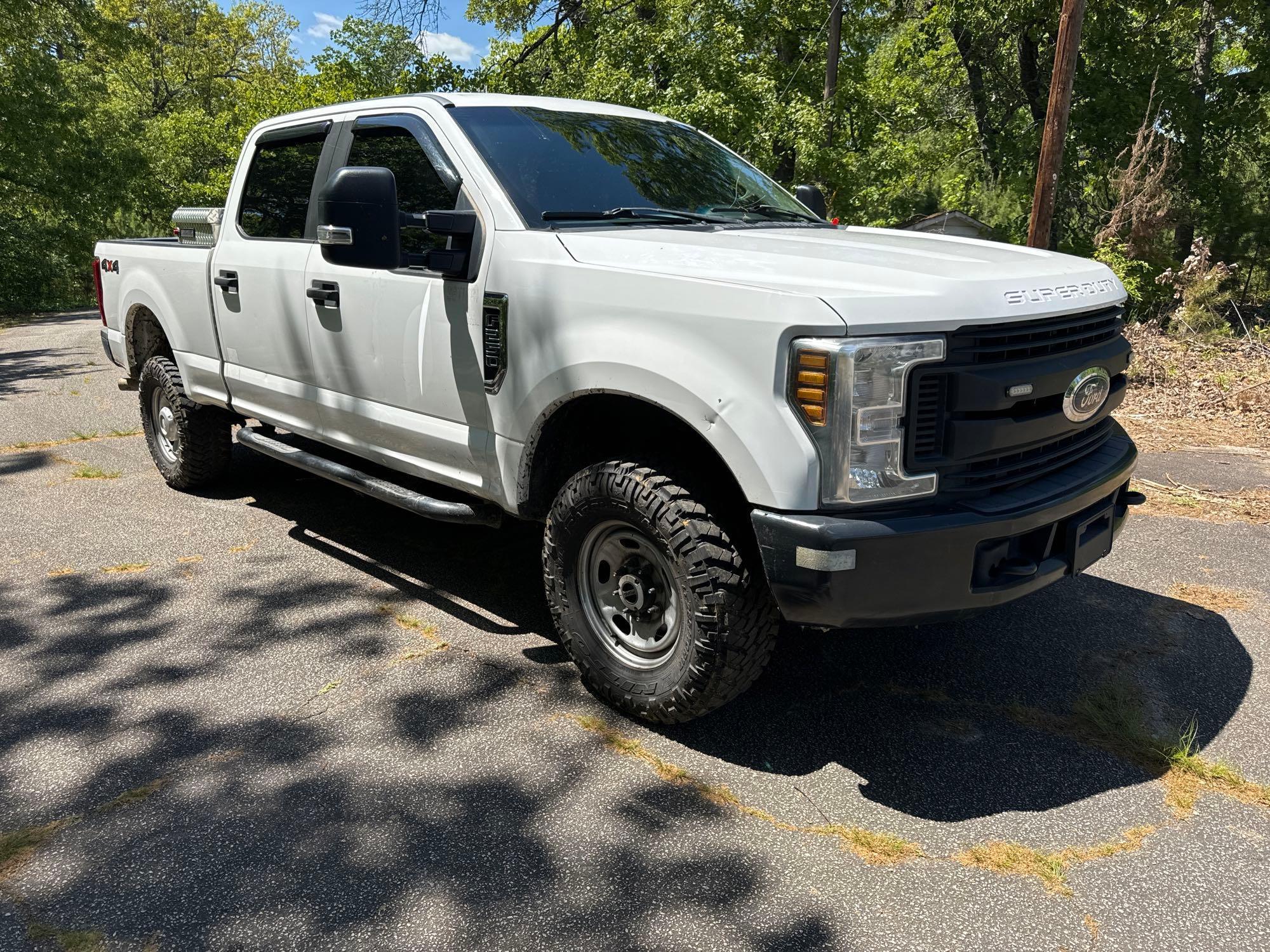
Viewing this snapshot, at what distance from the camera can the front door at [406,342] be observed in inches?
141

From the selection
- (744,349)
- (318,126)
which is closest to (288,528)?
(318,126)

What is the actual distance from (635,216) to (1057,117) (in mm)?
6820

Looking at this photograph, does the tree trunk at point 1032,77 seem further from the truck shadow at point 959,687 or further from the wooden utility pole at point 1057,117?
the truck shadow at point 959,687

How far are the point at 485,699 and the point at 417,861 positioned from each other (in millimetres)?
911

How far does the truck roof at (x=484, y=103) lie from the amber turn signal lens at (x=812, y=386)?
2.15 m

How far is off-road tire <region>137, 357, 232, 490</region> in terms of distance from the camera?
557 cm

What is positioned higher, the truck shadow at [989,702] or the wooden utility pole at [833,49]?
the wooden utility pole at [833,49]

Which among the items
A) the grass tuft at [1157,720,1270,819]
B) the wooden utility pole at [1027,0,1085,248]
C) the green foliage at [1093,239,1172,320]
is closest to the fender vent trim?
the grass tuft at [1157,720,1270,819]

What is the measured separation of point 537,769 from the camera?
2.97 m

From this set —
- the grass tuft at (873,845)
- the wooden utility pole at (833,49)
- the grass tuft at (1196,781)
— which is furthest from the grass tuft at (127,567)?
the wooden utility pole at (833,49)

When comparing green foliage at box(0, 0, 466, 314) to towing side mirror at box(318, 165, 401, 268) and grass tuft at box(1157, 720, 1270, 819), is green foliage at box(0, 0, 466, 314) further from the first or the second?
grass tuft at box(1157, 720, 1270, 819)

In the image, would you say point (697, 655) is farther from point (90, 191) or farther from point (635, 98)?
point (90, 191)

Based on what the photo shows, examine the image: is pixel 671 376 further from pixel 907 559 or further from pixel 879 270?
pixel 907 559

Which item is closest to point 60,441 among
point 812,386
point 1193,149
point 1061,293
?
point 812,386
